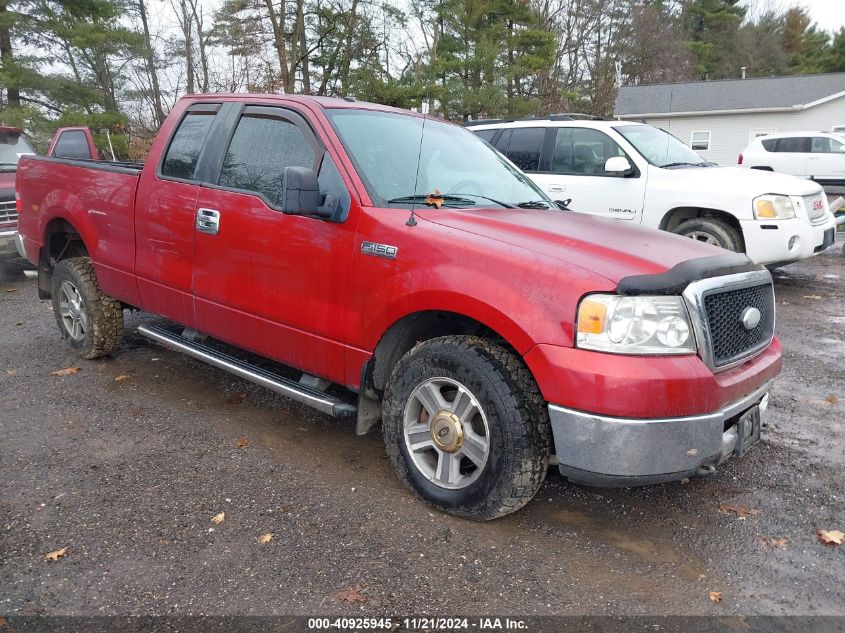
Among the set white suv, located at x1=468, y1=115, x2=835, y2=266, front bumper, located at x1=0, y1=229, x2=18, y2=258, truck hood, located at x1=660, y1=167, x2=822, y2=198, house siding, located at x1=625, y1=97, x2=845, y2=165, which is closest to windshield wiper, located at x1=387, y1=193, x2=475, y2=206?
white suv, located at x1=468, y1=115, x2=835, y2=266

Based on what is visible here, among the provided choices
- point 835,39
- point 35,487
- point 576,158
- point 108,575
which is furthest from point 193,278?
point 835,39

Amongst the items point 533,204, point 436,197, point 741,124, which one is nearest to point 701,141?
point 741,124

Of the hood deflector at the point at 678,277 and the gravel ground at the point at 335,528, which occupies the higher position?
the hood deflector at the point at 678,277

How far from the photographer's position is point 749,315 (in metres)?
3.09

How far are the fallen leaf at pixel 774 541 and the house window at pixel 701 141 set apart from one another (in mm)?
33213

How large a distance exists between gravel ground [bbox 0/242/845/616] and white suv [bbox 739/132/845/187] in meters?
19.6

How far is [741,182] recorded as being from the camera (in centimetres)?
771

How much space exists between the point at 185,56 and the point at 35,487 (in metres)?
26.3

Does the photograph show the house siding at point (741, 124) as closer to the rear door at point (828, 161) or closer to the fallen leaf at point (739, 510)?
the rear door at point (828, 161)

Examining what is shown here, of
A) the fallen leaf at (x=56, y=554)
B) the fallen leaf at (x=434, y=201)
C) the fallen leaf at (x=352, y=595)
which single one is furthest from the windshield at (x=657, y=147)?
the fallen leaf at (x=56, y=554)

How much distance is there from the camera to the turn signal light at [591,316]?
8.87ft

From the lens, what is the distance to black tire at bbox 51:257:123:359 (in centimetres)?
527

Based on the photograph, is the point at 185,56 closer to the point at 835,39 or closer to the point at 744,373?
the point at 744,373

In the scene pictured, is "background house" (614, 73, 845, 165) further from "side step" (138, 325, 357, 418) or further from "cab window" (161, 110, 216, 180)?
"side step" (138, 325, 357, 418)
